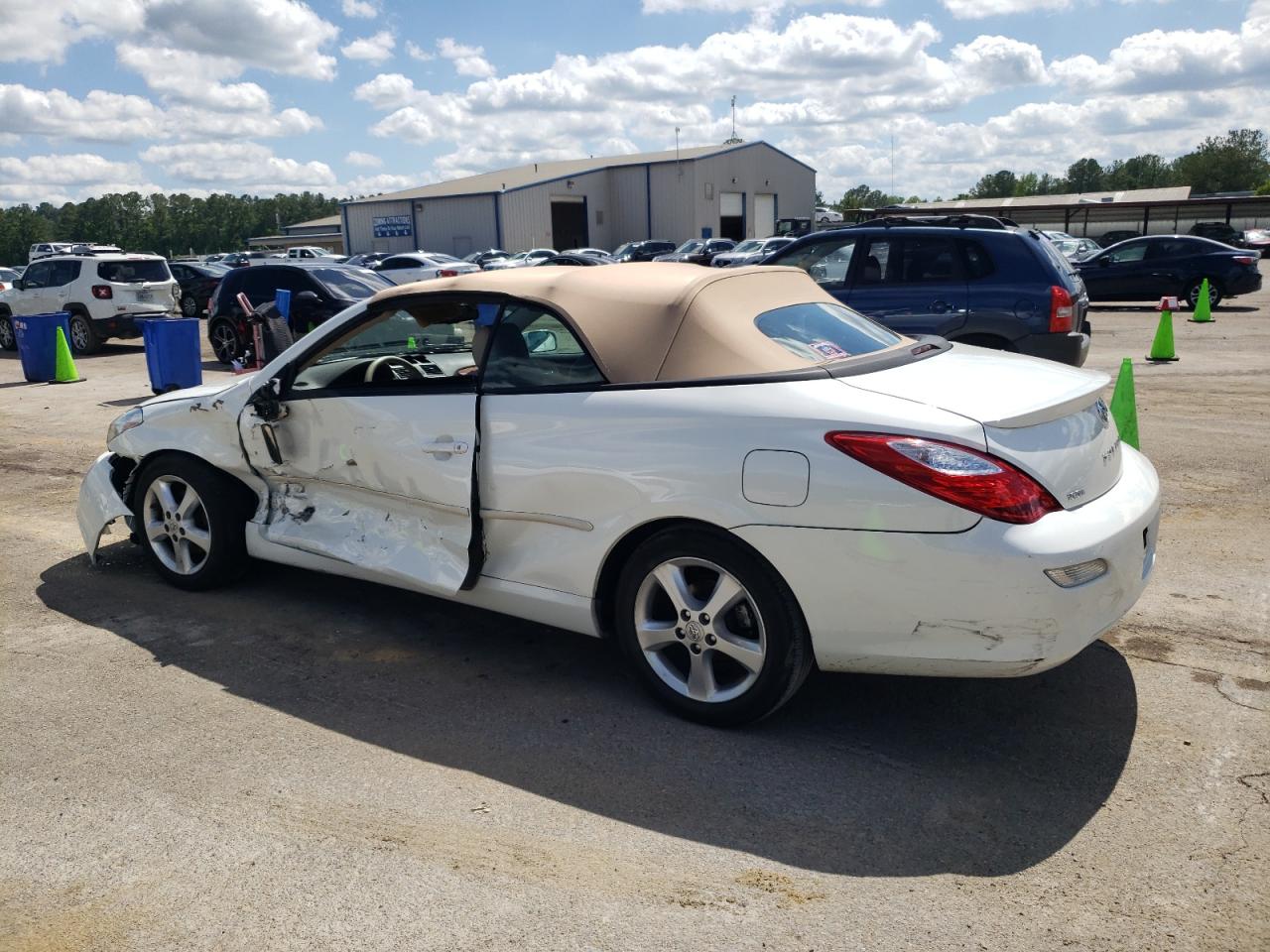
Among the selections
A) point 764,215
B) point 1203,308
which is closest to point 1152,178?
point 764,215

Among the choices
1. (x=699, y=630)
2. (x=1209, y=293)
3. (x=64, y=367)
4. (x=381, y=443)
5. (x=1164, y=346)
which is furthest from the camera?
(x=1209, y=293)

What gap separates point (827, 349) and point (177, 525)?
3.34m

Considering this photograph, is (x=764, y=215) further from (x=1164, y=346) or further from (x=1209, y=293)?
(x=1164, y=346)

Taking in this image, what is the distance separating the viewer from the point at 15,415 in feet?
38.7

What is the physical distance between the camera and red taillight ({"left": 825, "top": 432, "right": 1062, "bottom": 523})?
3.21 m

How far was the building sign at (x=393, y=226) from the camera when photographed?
5708cm

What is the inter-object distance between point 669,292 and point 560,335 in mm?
461

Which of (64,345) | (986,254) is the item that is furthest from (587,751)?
(64,345)

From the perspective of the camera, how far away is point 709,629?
3.65 m

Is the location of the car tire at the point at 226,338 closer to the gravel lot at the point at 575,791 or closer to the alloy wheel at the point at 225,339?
the alloy wheel at the point at 225,339

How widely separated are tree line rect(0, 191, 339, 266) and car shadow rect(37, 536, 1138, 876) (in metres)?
128

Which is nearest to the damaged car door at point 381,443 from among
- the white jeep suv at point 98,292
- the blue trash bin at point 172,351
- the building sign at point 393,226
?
the blue trash bin at point 172,351

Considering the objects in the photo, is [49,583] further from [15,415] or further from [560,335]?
[15,415]

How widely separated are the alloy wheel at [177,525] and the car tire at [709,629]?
2.48 metres
